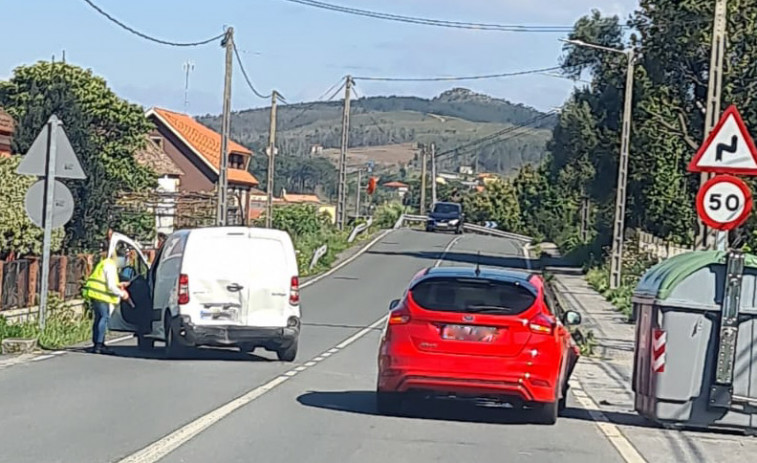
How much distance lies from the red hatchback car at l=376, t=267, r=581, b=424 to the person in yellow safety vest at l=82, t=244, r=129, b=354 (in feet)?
23.8

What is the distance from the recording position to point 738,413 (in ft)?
39.6

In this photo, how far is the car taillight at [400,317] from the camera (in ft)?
42.4

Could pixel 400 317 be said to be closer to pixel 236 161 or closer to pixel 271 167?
pixel 271 167

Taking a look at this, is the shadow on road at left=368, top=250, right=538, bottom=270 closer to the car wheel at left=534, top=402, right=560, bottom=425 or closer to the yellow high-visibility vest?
the yellow high-visibility vest

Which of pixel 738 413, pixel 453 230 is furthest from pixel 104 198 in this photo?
pixel 453 230

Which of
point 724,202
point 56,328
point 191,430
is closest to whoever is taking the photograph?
point 191,430

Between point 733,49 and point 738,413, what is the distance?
33912 mm

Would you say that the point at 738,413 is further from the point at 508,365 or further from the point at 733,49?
the point at 733,49

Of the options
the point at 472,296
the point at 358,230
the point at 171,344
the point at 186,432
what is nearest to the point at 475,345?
the point at 472,296

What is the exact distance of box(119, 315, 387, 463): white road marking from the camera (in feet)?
32.8

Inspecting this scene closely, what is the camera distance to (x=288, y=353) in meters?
19.4

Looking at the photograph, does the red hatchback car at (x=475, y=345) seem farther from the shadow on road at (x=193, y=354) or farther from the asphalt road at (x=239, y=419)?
the shadow on road at (x=193, y=354)

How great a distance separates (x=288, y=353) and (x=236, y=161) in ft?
240

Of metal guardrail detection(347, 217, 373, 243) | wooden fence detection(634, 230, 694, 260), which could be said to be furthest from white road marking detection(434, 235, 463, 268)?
wooden fence detection(634, 230, 694, 260)
